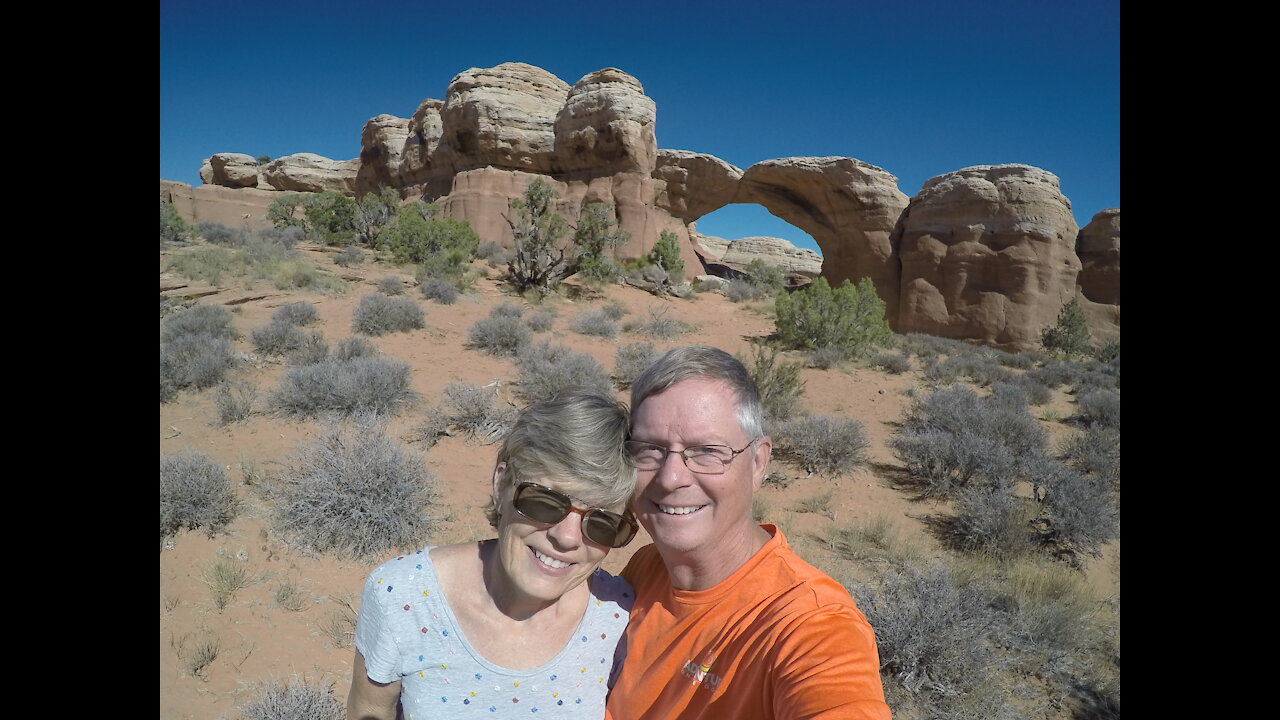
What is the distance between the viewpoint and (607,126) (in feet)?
66.8

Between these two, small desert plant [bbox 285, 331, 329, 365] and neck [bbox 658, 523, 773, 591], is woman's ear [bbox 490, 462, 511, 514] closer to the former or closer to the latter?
neck [bbox 658, 523, 773, 591]

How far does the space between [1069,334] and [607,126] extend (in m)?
18.0

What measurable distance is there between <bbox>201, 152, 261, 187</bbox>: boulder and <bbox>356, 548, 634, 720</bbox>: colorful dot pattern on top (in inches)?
1791

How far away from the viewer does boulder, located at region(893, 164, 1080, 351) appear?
18672 mm

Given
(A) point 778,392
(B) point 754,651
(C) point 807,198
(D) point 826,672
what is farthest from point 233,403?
(C) point 807,198

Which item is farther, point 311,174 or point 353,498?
point 311,174

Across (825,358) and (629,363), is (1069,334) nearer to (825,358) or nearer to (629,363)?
(825,358)

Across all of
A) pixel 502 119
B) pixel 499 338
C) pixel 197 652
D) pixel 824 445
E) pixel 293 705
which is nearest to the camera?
pixel 293 705

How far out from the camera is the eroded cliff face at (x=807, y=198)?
19.0 metres

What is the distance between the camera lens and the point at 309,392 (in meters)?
5.35

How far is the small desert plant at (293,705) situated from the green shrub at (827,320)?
967 centimetres
